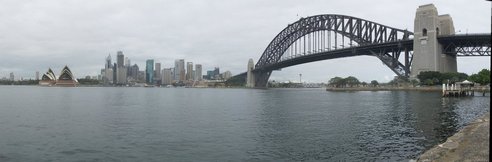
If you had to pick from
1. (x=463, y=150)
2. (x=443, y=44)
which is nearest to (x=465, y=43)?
(x=443, y=44)

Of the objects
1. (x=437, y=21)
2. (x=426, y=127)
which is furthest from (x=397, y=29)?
(x=426, y=127)

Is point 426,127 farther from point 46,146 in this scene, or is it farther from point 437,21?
point 437,21

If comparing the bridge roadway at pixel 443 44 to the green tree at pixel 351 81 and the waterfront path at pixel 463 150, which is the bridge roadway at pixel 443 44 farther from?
the waterfront path at pixel 463 150

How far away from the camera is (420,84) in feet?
372

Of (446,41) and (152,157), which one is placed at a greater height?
(446,41)

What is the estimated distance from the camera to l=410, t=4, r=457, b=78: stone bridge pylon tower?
113 metres

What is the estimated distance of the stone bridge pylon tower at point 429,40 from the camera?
11256 centimetres

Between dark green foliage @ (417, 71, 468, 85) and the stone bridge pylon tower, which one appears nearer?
dark green foliage @ (417, 71, 468, 85)

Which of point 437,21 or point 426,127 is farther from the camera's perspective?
point 437,21

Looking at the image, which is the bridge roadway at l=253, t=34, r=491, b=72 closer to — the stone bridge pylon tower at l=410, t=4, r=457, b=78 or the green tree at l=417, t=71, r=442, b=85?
the stone bridge pylon tower at l=410, t=4, r=457, b=78

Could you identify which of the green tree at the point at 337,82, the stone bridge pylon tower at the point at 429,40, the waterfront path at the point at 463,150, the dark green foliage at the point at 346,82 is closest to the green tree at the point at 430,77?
the stone bridge pylon tower at the point at 429,40

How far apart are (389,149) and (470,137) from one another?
145 inches

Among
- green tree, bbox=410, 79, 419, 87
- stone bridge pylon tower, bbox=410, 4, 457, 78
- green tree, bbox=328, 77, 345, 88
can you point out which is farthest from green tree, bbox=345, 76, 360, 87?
green tree, bbox=410, 79, 419, 87

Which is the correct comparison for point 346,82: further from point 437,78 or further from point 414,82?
point 437,78
